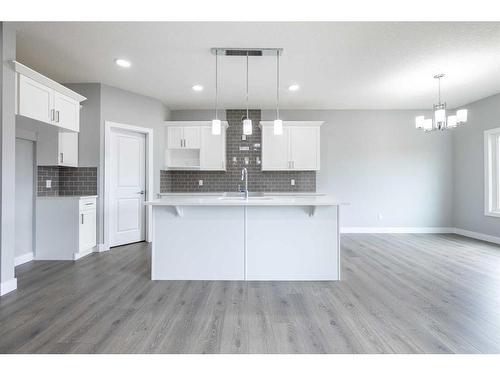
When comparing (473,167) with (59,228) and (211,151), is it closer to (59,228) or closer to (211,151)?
(211,151)

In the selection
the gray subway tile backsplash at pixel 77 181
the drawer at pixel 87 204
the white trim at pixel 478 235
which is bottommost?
the white trim at pixel 478 235

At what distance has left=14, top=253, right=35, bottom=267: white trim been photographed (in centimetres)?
368

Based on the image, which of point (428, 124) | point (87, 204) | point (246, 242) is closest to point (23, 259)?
point (87, 204)

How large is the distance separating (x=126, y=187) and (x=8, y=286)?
2.34m

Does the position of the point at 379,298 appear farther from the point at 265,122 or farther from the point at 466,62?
the point at 265,122

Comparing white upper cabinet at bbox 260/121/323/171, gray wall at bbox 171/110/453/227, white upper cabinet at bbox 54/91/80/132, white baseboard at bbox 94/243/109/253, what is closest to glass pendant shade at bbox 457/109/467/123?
gray wall at bbox 171/110/453/227

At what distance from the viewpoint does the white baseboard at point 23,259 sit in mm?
3681

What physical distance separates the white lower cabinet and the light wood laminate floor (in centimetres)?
27

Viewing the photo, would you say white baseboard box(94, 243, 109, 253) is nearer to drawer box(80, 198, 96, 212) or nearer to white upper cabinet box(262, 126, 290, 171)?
drawer box(80, 198, 96, 212)

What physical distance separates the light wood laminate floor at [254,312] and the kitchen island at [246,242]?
0.50 ft

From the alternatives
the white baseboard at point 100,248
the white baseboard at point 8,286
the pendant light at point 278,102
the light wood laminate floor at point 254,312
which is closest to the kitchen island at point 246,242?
the light wood laminate floor at point 254,312

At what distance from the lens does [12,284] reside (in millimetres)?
2820

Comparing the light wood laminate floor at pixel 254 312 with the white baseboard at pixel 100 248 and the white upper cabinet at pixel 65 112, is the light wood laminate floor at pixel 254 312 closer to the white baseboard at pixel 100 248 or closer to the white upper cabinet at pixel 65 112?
the white baseboard at pixel 100 248

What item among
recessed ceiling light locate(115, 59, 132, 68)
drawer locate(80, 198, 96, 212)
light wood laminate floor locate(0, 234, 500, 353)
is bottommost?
light wood laminate floor locate(0, 234, 500, 353)
